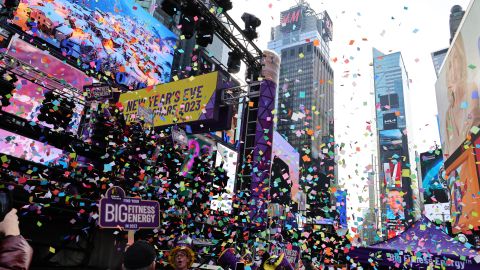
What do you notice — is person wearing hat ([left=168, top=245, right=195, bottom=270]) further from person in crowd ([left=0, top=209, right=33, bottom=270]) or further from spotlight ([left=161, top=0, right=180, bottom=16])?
spotlight ([left=161, top=0, right=180, bottom=16])

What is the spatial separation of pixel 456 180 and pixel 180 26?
12.5m

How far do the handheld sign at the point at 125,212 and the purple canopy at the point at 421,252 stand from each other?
5.82 metres

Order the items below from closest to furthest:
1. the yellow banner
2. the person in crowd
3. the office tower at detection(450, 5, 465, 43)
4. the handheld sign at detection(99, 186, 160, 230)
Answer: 1. the person in crowd
2. the handheld sign at detection(99, 186, 160, 230)
3. the yellow banner
4. the office tower at detection(450, 5, 465, 43)

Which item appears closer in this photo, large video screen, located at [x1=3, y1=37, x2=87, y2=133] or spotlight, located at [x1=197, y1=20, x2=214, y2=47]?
spotlight, located at [x1=197, y1=20, x2=214, y2=47]

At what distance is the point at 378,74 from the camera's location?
13875 centimetres

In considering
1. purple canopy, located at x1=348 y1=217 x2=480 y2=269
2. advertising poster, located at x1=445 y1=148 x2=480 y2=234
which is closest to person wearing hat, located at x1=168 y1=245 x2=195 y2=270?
purple canopy, located at x1=348 y1=217 x2=480 y2=269

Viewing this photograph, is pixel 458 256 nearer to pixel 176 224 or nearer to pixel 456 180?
pixel 176 224

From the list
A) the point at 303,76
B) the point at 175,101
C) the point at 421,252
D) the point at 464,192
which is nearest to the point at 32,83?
the point at 175,101

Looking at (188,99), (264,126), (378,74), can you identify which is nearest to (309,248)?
(264,126)

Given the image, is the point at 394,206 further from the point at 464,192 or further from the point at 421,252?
the point at 421,252

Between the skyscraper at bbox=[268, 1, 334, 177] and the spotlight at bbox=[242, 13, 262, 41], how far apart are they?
8484 centimetres

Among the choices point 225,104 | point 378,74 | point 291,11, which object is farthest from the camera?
point 378,74

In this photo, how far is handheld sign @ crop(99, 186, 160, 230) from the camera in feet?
10.2

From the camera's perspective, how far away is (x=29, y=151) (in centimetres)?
1090
